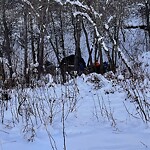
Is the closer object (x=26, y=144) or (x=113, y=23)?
(x=26, y=144)

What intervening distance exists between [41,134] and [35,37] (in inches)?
1064

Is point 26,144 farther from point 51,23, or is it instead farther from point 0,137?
point 51,23

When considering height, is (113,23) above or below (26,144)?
above

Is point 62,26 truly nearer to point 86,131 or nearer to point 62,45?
point 62,45

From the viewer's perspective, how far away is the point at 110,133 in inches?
215

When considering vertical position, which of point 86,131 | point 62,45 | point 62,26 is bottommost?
point 86,131

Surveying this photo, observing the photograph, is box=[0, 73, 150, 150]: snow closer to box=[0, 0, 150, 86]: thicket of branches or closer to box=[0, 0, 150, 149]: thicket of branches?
box=[0, 0, 150, 149]: thicket of branches

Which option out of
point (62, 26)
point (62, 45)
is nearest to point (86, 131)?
point (62, 45)

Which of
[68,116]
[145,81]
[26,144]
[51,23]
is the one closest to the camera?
[26,144]

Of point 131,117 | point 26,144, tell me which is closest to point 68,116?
point 131,117

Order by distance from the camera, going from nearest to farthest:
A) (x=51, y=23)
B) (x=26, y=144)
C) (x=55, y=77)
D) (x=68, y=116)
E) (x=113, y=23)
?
1. (x=26, y=144)
2. (x=68, y=116)
3. (x=55, y=77)
4. (x=113, y=23)
5. (x=51, y=23)

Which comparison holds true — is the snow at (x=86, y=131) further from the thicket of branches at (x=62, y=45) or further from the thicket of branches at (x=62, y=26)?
the thicket of branches at (x=62, y=26)

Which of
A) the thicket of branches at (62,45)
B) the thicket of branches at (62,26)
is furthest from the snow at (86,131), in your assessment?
the thicket of branches at (62,26)

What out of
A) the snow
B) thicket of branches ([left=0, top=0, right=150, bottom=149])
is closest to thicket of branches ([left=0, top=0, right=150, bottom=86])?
thicket of branches ([left=0, top=0, right=150, bottom=149])
